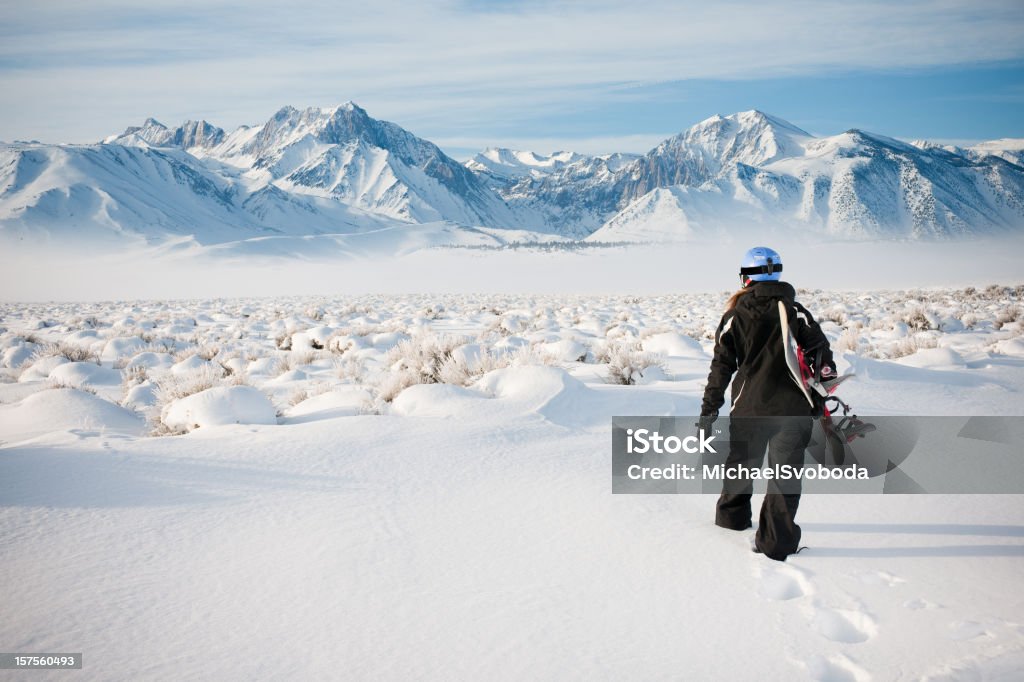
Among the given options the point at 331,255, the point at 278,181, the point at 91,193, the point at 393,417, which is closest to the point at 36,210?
the point at 91,193

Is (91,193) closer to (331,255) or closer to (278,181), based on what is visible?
(331,255)

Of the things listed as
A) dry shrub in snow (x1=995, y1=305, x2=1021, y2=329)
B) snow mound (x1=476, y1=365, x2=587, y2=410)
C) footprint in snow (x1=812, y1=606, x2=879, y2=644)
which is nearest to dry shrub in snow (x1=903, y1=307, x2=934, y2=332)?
dry shrub in snow (x1=995, y1=305, x2=1021, y2=329)

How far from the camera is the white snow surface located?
2.28m

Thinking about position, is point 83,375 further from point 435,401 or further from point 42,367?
point 435,401

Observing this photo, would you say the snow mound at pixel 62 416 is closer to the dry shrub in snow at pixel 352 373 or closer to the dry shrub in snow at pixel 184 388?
the dry shrub in snow at pixel 184 388

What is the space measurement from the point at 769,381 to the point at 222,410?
4300mm

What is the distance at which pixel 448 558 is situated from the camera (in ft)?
9.80

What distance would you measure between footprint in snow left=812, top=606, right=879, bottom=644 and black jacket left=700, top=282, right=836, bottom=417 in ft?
2.78

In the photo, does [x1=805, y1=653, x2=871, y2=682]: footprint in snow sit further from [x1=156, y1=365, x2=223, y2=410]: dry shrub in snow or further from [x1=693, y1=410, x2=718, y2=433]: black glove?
[x1=156, y1=365, x2=223, y2=410]: dry shrub in snow

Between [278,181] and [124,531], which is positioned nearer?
[124,531]

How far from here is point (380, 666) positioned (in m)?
2.22

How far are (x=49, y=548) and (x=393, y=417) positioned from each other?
2513 mm

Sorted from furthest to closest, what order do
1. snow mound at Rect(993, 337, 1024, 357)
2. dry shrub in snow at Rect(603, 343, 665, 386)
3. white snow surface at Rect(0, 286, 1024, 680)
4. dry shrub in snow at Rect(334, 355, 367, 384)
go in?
snow mound at Rect(993, 337, 1024, 357) < dry shrub in snow at Rect(334, 355, 367, 384) < dry shrub in snow at Rect(603, 343, 665, 386) < white snow surface at Rect(0, 286, 1024, 680)

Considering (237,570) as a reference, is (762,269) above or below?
above
